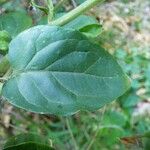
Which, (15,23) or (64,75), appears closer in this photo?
(64,75)

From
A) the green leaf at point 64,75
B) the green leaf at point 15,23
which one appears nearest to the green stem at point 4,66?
the green leaf at point 64,75

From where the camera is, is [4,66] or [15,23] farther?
[15,23]

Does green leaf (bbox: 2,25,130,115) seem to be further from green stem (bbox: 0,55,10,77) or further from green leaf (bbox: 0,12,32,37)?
green leaf (bbox: 0,12,32,37)

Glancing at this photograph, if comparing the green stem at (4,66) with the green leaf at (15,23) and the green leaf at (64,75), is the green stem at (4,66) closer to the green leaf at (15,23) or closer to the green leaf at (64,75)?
the green leaf at (64,75)

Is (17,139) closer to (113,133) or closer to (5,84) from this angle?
(5,84)

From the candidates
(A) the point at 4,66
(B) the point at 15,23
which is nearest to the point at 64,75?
(A) the point at 4,66

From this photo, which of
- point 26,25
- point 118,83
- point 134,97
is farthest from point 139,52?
point 118,83

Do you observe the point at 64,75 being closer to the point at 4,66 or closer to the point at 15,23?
the point at 4,66
